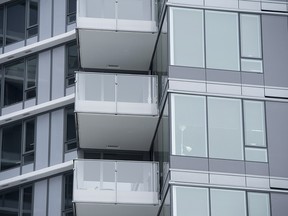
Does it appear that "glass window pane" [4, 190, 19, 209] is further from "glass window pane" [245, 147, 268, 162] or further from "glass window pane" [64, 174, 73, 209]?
"glass window pane" [245, 147, 268, 162]

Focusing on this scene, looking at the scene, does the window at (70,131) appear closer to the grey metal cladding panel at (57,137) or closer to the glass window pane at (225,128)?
the grey metal cladding panel at (57,137)

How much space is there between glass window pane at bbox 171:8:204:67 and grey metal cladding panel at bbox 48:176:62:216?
30.1 feet

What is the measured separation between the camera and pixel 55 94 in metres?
41.1

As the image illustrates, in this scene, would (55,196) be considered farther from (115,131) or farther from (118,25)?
(118,25)

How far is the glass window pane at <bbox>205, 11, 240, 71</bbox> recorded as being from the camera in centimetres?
3247

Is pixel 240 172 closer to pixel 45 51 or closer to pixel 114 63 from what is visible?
pixel 114 63

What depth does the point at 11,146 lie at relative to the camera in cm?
4128

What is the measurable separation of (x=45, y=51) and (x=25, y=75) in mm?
1151

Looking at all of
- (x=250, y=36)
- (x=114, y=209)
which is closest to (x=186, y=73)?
(x=250, y=36)

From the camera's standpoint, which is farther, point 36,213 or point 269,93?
point 36,213

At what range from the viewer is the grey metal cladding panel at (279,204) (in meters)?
Result: 31.0

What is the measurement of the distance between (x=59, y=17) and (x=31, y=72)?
2324 mm

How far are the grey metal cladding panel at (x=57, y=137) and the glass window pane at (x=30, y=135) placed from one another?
818 millimetres

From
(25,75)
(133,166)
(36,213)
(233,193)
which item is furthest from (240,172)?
(25,75)
